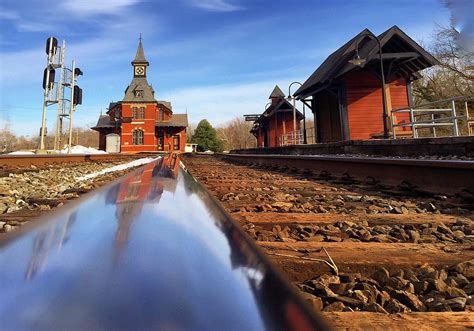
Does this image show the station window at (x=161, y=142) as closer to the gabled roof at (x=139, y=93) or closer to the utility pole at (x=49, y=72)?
the gabled roof at (x=139, y=93)

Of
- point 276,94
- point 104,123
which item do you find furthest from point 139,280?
point 104,123

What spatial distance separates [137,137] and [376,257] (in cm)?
5031

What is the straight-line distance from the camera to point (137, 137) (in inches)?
1930

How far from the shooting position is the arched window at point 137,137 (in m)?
48.9

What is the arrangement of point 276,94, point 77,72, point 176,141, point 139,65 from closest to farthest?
point 77,72, point 276,94, point 176,141, point 139,65

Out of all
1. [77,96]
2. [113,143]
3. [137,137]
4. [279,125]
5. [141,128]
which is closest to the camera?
[77,96]

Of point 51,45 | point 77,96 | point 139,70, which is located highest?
point 139,70

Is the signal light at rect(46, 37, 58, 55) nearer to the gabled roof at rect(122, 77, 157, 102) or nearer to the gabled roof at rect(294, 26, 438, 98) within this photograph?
the gabled roof at rect(294, 26, 438, 98)

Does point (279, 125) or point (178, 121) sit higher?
point (178, 121)

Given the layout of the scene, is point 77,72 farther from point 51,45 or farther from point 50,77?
point 50,77

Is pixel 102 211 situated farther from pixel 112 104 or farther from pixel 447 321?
pixel 112 104

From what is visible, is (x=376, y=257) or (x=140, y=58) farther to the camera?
(x=140, y=58)

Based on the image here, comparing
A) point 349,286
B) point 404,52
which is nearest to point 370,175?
point 349,286

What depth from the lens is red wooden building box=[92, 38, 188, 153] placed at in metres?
48.7
